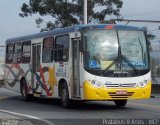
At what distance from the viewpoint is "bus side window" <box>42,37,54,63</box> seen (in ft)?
72.6

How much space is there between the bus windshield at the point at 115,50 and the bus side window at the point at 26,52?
6348 millimetres

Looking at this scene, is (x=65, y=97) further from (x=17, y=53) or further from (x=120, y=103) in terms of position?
(x=17, y=53)

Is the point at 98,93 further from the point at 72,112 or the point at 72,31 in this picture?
the point at 72,31

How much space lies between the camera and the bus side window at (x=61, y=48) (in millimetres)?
20500

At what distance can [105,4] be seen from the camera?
5428cm

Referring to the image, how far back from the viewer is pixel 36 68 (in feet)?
79.2

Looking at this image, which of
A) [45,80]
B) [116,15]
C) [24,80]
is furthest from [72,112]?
[116,15]

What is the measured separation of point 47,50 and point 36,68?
179 centimetres

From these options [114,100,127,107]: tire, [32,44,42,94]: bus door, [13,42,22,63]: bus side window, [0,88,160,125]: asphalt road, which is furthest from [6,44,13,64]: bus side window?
[114,100,127,107]: tire

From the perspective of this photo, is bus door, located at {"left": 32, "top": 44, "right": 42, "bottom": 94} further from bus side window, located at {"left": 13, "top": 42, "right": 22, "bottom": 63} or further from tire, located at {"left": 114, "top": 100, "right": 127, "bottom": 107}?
tire, located at {"left": 114, "top": 100, "right": 127, "bottom": 107}

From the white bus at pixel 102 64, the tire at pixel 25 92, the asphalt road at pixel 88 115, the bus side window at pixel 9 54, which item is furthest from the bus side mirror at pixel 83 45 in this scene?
the bus side window at pixel 9 54

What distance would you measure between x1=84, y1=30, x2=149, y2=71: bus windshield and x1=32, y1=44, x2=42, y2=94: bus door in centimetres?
502

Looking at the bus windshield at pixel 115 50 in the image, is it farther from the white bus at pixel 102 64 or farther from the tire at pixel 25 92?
the tire at pixel 25 92

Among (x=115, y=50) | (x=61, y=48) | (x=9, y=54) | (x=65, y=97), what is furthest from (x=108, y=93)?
(x=9, y=54)
